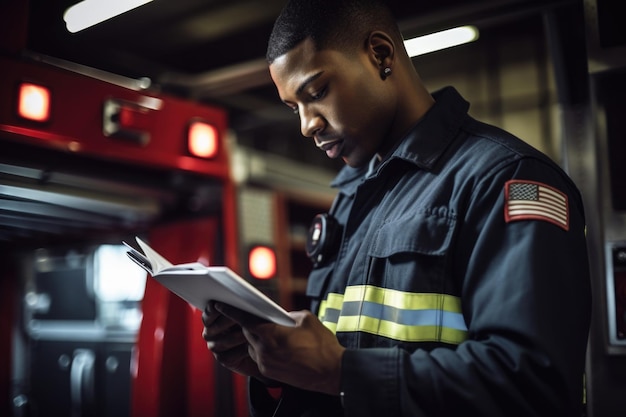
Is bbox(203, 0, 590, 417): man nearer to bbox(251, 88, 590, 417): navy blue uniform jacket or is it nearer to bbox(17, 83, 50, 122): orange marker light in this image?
bbox(251, 88, 590, 417): navy blue uniform jacket

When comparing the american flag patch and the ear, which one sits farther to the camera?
the ear

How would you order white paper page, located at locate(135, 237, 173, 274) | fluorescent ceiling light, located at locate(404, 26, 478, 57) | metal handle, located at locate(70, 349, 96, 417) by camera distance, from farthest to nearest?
fluorescent ceiling light, located at locate(404, 26, 478, 57), metal handle, located at locate(70, 349, 96, 417), white paper page, located at locate(135, 237, 173, 274)

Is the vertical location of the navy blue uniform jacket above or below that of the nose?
below

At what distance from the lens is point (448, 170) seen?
129 centimetres

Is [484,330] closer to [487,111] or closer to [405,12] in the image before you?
[405,12]

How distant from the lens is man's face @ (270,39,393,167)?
1397 mm

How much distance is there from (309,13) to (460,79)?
461cm

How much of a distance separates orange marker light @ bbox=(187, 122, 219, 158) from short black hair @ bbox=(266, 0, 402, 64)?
3.17ft

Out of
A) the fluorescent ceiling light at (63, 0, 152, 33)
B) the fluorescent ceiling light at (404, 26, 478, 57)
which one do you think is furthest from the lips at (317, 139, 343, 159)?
the fluorescent ceiling light at (404, 26, 478, 57)

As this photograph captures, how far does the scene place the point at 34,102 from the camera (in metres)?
1.89

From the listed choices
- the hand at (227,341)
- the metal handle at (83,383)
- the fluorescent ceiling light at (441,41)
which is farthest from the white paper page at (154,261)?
the fluorescent ceiling light at (441,41)

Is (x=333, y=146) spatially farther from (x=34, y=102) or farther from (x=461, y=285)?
(x=34, y=102)

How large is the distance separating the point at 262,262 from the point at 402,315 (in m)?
1.45

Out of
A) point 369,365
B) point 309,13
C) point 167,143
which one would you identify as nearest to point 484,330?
point 369,365
